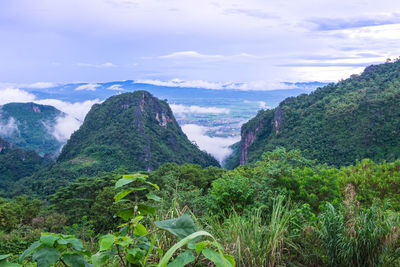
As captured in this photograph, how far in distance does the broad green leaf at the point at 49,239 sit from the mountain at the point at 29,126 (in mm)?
113368

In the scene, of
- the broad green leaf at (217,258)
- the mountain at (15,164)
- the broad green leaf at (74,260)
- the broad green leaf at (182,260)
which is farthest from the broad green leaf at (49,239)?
the mountain at (15,164)

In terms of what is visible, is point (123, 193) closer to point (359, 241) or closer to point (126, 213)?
point (126, 213)

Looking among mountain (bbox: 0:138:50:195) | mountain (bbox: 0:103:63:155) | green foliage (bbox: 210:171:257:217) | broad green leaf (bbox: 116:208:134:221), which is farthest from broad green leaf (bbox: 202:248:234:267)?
mountain (bbox: 0:103:63:155)

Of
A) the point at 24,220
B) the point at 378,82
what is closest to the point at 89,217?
the point at 24,220

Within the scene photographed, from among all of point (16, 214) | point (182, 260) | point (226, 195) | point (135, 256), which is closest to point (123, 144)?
point (16, 214)

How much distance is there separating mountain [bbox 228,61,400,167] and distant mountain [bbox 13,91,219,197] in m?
17.4

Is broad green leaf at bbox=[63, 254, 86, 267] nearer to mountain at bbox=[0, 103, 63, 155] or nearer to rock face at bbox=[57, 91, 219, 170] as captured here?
rock face at bbox=[57, 91, 219, 170]

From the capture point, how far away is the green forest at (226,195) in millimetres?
1396

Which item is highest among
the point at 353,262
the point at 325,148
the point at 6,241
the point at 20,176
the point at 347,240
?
the point at 347,240

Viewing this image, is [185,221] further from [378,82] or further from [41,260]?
[378,82]

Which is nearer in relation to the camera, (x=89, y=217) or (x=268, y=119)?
(x=89, y=217)

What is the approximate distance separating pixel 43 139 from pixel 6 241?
117 metres

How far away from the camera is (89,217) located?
12.9m

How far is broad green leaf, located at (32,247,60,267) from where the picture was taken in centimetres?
104
